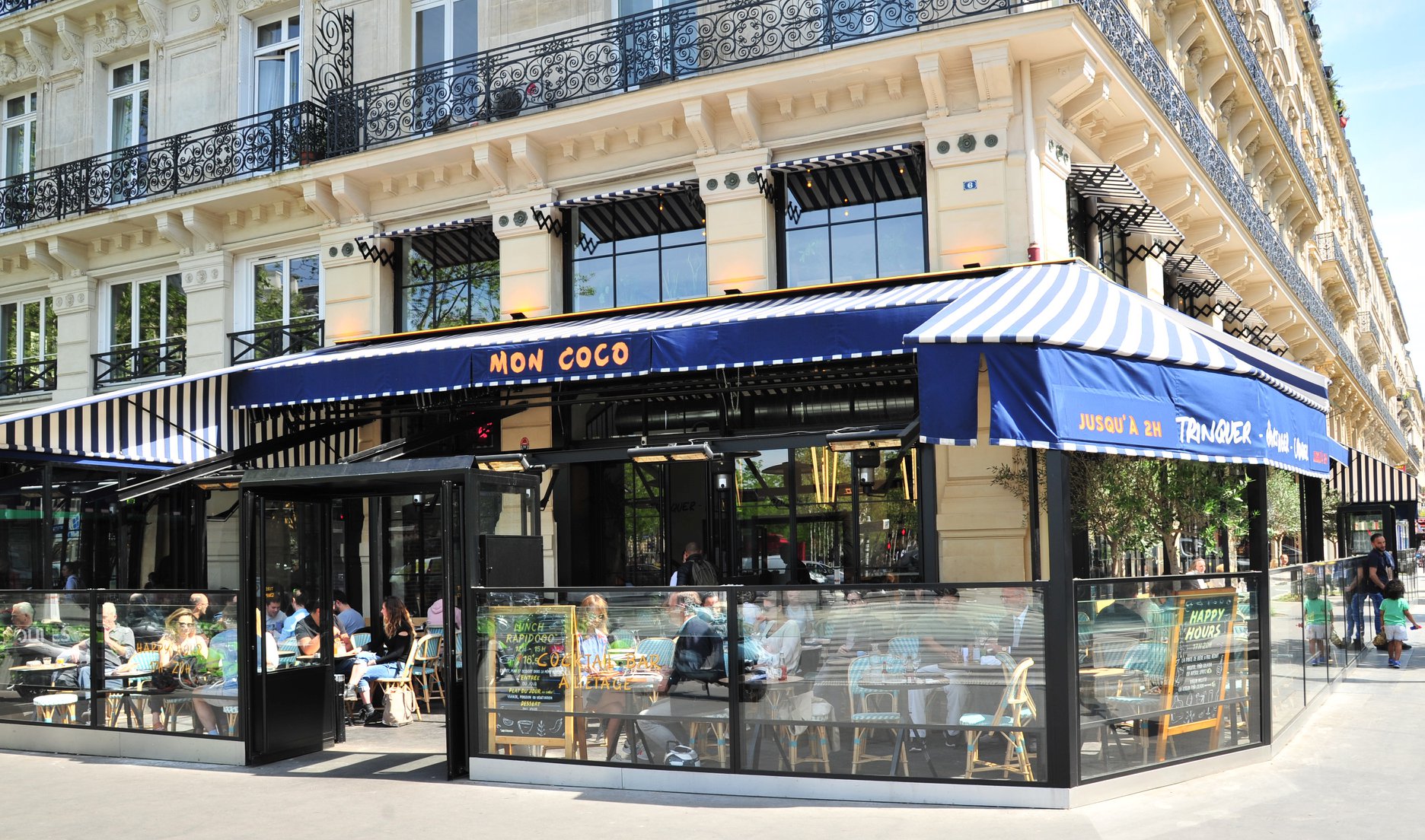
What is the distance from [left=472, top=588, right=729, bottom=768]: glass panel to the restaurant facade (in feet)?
0.10

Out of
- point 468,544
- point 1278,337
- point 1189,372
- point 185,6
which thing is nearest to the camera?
point 1189,372

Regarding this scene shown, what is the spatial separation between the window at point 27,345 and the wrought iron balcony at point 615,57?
673cm

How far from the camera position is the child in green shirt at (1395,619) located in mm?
14578

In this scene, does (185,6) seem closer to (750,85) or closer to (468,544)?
(750,85)

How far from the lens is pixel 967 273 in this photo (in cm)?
1184

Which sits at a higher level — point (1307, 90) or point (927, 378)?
point (1307, 90)

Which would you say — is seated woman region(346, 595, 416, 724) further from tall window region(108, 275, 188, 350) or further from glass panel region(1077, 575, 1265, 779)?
tall window region(108, 275, 188, 350)

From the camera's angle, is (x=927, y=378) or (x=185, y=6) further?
(x=185, y=6)

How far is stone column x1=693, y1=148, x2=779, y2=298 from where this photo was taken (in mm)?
13242

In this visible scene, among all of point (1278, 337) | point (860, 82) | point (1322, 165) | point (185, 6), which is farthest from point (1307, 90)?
point (185, 6)

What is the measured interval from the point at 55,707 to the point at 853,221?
9209 millimetres

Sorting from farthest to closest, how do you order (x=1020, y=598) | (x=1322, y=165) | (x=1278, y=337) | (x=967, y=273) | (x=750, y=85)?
(x=1322, y=165) < (x=1278, y=337) < (x=750, y=85) < (x=967, y=273) < (x=1020, y=598)

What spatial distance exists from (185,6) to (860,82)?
11.4m

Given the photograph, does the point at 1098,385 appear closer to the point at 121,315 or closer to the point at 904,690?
the point at 904,690
